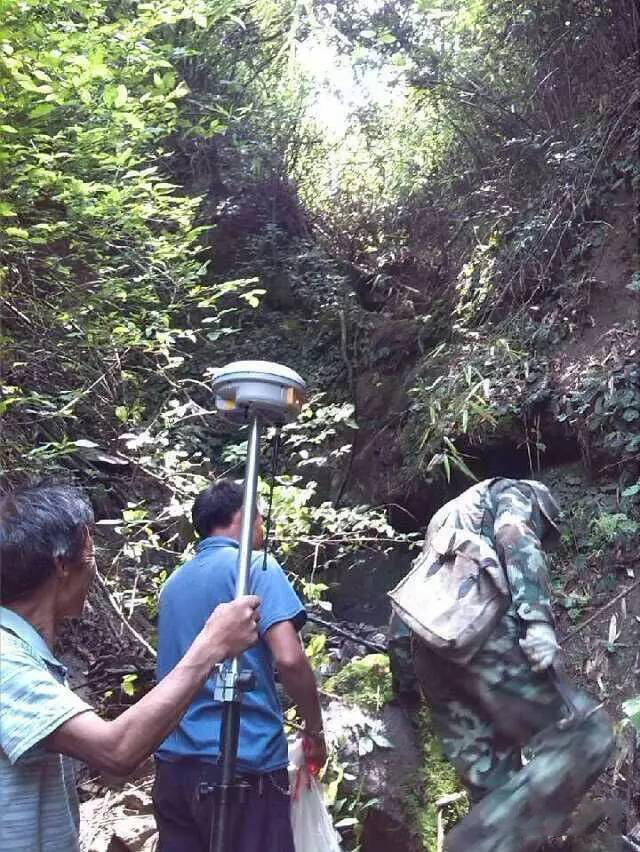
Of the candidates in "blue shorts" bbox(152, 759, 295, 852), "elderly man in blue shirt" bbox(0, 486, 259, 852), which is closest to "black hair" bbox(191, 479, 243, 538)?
"blue shorts" bbox(152, 759, 295, 852)

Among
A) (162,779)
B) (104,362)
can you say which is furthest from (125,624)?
(162,779)

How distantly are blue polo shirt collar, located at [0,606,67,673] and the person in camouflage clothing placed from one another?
1.71 m

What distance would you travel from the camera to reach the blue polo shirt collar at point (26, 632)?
1.58 meters

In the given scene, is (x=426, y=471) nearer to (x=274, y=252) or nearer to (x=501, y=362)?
(x=501, y=362)

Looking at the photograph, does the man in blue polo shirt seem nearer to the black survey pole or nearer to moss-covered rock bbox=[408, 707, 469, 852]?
the black survey pole

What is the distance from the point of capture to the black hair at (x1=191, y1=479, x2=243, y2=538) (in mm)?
2721

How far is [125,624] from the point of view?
434cm

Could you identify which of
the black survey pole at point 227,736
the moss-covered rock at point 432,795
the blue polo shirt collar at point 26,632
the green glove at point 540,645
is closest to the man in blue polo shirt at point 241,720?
the black survey pole at point 227,736

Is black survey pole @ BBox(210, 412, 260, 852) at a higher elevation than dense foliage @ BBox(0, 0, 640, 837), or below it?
below

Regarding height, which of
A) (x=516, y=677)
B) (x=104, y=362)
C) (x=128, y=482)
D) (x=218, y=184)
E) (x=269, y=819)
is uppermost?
(x=218, y=184)

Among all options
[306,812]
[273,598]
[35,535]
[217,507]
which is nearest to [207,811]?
[306,812]

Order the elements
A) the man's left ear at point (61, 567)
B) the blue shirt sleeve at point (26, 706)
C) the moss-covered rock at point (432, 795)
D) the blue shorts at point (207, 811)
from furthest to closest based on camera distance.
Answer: the moss-covered rock at point (432, 795)
the blue shorts at point (207, 811)
the man's left ear at point (61, 567)
the blue shirt sleeve at point (26, 706)

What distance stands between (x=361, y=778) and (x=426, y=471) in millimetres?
2902

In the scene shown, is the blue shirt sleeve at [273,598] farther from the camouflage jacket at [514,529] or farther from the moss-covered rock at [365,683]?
the moss-covered rock at [365,683]
